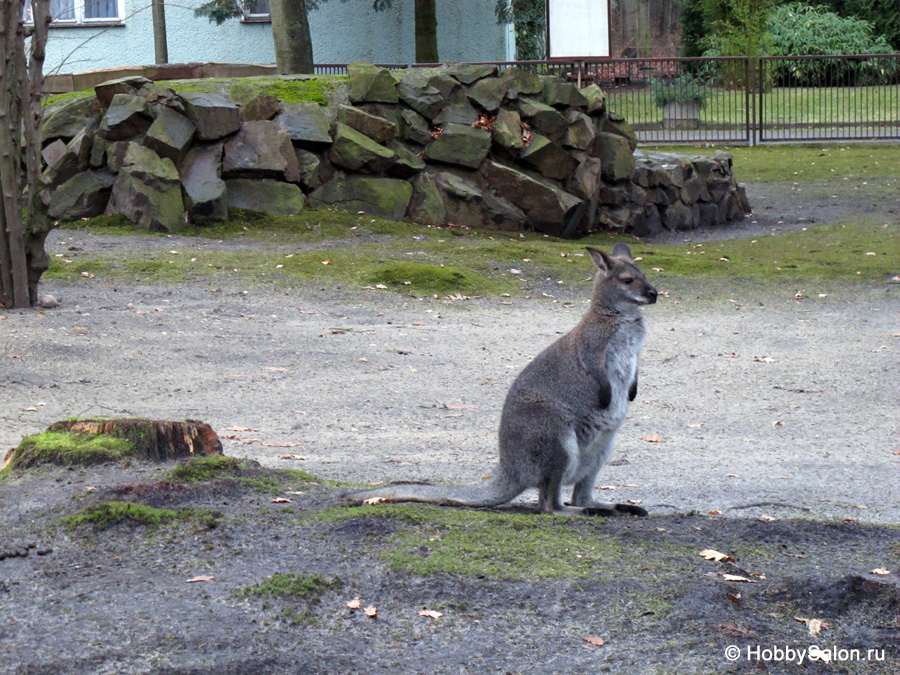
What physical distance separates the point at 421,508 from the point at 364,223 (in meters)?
10.3

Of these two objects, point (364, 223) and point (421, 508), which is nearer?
point (421, 508)

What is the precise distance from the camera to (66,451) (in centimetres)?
500

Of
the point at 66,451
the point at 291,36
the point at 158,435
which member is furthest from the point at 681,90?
the point at 66,451

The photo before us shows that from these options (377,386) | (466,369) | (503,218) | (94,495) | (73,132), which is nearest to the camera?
(94,495)

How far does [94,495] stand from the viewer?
444cm

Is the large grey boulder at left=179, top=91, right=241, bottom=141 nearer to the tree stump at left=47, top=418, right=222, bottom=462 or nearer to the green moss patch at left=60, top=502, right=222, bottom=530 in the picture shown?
the tree stump at left=47, top=418, right=222, bottom=462

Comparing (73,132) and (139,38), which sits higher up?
(139,38)

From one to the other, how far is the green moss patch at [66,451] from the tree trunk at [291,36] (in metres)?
14.1

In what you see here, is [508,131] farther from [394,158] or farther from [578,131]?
[394,158]

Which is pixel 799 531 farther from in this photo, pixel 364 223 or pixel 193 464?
pixel 364 223

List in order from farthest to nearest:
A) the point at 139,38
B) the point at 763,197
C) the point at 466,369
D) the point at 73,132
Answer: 1. the point at 139,38
2. the point at 763,197
3. the point at 73,132
4. the point at 466,369

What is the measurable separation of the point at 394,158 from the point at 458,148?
112cm

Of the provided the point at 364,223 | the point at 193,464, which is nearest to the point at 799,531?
the point at 193,464

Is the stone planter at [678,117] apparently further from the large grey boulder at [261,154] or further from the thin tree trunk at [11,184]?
the thin tree trunk at [11,184]
